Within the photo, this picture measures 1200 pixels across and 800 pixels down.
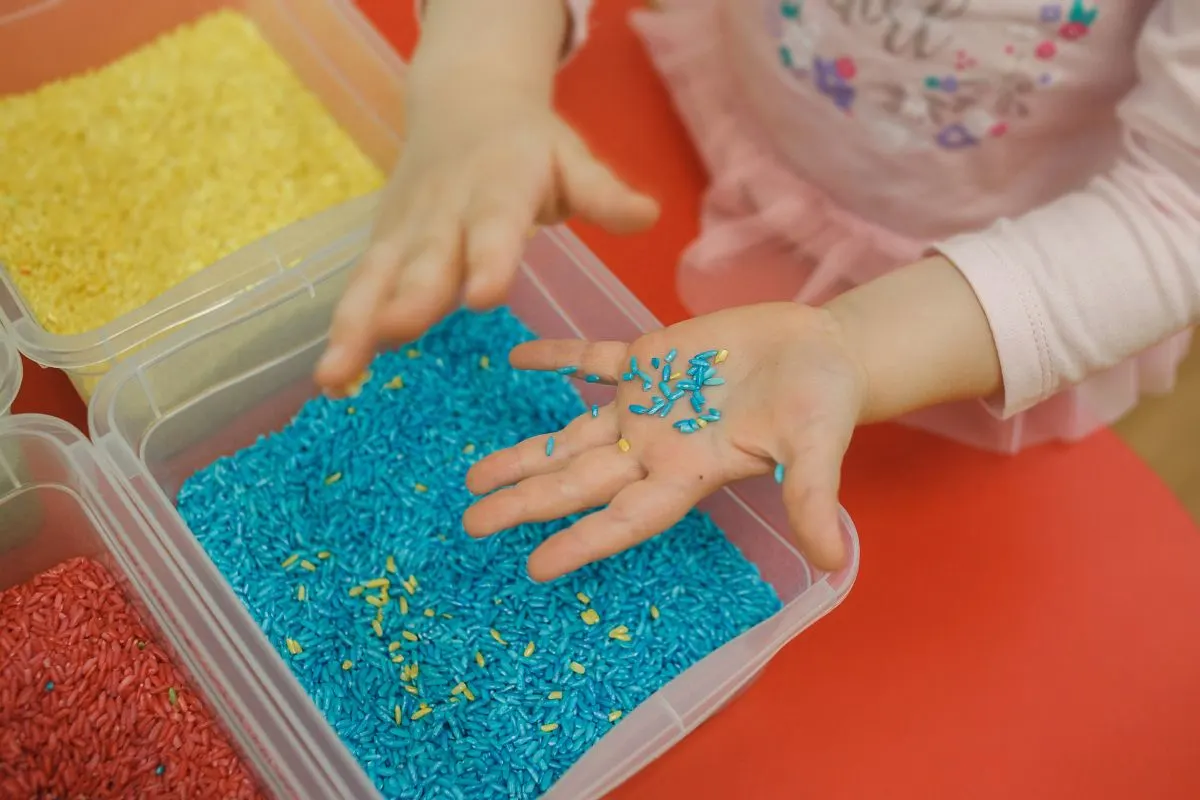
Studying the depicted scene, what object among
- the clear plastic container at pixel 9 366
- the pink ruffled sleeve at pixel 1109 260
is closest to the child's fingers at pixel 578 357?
the pink ruffled sleeve at pixel 1109 260

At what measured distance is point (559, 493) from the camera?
664 mm

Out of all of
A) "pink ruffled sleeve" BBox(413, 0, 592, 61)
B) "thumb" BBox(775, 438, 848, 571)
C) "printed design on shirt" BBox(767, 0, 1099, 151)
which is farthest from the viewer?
"pink ruffled sleeve" BBox(413, 0, 592, 61)

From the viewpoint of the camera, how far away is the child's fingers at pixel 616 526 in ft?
2.11

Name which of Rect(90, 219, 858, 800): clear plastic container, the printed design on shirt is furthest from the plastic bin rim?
the printed design on shirt

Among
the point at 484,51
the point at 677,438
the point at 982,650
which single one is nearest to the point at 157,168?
the point at 484,51

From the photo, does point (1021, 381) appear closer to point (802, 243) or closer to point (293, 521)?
point (802, 243)

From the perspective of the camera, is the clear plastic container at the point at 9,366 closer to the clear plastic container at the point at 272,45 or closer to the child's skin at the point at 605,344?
the clear plastic container at the point at 272,45

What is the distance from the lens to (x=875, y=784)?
2.37 feet

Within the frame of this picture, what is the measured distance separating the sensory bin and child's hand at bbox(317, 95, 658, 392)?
21 cm

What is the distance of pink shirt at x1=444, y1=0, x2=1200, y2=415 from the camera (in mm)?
719

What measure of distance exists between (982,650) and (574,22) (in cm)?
59

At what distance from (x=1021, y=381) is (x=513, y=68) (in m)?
0.43

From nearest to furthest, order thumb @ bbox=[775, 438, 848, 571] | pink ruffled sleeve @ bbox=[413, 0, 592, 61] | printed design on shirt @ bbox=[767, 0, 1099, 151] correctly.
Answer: thumb @ bbox=[775, 438, 848, 571] < printed design on shirt @ bbox=[767, 0, 1099, 151] < pink ruffled sleeve @ bbox=[413, 0, 592, 61]

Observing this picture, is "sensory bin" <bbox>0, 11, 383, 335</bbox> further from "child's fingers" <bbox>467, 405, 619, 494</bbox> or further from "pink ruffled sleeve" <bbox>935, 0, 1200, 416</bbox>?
"pink ruffled sleeve" <bbox>935, 0, 1200, 416</bbox>
